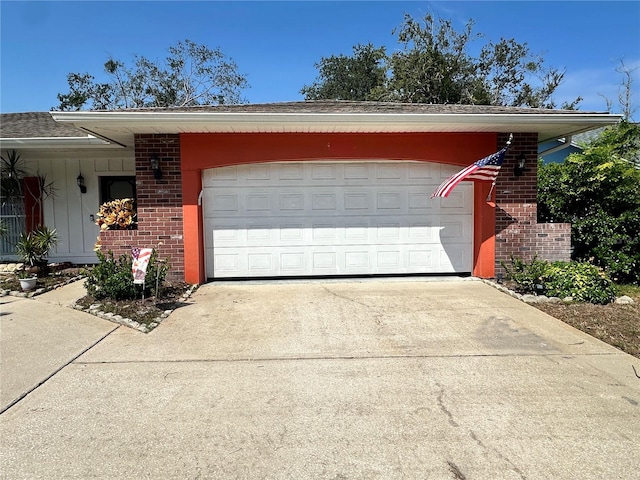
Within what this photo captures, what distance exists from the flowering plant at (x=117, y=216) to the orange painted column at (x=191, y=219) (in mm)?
1137

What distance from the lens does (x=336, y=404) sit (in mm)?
3314

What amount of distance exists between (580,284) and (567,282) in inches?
6.8

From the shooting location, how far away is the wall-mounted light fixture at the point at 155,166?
289 inches

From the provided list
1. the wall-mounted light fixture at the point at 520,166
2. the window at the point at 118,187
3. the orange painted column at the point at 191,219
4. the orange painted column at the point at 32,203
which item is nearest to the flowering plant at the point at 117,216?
the orange painted column at the point at 191,219

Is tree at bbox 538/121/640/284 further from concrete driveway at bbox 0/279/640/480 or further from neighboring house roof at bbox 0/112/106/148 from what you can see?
neighboring house roof at bbox 0/112/106/148

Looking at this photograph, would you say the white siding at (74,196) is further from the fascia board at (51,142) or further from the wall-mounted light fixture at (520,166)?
the wall-mounted light fixture at (520,166)

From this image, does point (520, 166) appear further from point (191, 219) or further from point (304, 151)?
point (191, 219)

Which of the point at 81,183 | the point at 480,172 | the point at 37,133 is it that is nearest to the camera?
the point at 480,172

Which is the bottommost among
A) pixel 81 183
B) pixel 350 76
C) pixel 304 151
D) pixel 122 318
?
pixel 122 318

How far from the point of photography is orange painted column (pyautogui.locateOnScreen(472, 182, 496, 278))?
25.5 feet

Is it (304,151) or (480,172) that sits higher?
(304,151)

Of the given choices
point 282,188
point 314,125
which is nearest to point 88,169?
point 282,188

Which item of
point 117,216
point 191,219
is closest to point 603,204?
point 191,219

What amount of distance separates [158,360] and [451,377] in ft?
9.39
